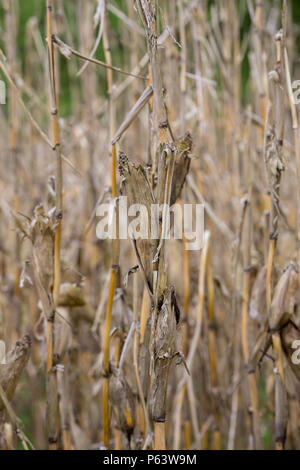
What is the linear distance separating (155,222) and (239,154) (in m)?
0.45

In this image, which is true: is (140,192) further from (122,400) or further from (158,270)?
(122,400)

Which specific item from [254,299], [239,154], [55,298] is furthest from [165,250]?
[239,154]

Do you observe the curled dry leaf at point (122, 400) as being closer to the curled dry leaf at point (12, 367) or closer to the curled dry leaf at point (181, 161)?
the curled dry leaf at point (12, 367)

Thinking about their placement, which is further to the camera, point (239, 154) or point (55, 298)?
point (239, 154)

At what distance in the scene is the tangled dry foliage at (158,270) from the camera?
52cm

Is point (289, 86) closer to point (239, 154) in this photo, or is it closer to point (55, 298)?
point (239, 154)

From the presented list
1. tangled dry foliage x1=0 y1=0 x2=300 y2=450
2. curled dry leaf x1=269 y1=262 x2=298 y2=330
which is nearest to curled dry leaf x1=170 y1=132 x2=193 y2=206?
tangled dry foliage x1=0 y1=0 x2=300 y2=450

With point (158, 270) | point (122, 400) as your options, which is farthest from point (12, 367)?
point (158, 270)

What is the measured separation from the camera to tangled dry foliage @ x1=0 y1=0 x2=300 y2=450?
516 mm

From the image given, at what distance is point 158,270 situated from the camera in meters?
0.47

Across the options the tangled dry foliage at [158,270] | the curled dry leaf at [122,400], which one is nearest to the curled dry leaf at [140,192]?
the tangled dry foliage at [158,270]
